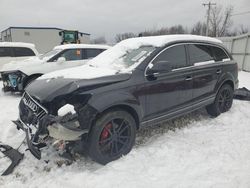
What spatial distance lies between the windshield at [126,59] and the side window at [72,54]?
151 inches

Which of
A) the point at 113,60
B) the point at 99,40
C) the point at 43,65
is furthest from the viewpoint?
the point at 99,40

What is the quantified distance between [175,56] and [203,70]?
2.59 ft

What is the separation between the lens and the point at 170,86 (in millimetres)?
4102

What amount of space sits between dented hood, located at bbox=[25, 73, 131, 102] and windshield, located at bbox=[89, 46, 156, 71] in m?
0.35

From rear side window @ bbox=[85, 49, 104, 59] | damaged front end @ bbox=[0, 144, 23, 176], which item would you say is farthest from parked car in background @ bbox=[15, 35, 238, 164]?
rear side window @ bbox=[85, 49, 104, 59]

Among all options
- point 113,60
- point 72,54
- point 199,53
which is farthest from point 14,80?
point 199,53

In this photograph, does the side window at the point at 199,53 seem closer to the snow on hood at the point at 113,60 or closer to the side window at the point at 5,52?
the snow on hood at the point at 113,60

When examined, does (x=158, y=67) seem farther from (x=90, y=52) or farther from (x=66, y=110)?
(x=90, y=52)

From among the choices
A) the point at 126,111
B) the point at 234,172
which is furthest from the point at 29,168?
the point at 234,172

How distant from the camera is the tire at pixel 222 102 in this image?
5.31 metres

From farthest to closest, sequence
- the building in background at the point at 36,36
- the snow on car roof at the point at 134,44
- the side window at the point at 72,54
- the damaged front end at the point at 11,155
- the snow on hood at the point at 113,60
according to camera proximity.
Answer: the building in background at the point at 36,36
the side window at the point at 72,54
the snow on car roof at the point at 134,44
the snow on hood at the point at 113,60
the damaged front end at the point at 11,155

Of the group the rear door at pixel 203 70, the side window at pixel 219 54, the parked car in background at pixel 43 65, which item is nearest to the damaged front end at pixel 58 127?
the rear door at pixel 203 70

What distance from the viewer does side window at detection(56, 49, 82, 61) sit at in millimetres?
8047

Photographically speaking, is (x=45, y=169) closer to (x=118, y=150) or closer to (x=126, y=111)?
(x=118, y=150)
